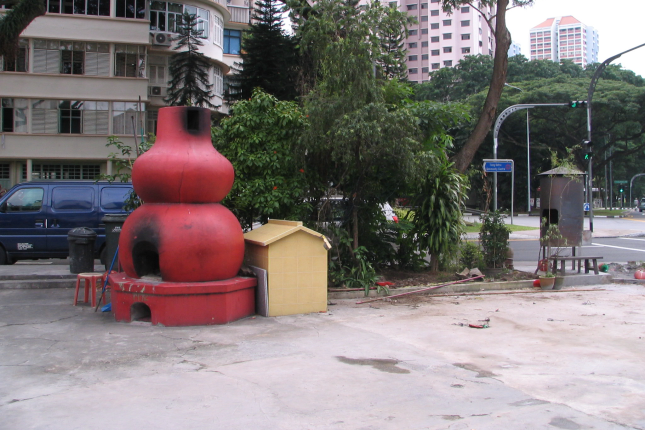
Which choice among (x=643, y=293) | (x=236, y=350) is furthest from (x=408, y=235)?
(x=236, y=350)

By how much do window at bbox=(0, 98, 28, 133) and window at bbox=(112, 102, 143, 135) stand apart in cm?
409

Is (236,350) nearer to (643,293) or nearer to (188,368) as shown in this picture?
(188,368)

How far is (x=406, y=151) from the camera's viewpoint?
9.86m

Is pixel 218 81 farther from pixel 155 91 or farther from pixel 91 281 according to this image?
pixel 91 281

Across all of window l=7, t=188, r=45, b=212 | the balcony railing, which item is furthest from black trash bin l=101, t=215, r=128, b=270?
the balcony railing

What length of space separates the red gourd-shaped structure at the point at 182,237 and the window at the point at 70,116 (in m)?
22.2

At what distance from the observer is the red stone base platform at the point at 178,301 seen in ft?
25.8

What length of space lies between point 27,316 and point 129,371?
140 inches

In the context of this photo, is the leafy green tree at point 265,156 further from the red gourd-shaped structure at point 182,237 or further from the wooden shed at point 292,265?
the red gourd-shaped structure at point 182,237

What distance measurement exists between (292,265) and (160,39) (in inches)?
966

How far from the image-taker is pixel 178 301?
7.86 meters

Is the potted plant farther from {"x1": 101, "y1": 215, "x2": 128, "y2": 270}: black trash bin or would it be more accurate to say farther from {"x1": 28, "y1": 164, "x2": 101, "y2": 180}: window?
{"x1": 28, "y1": 164, "x2": 101, "y2": 180}: window

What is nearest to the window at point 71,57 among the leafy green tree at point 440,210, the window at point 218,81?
the window at point 218,81

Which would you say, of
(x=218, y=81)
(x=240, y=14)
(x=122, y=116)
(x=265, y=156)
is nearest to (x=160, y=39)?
(x=218, y=81)
